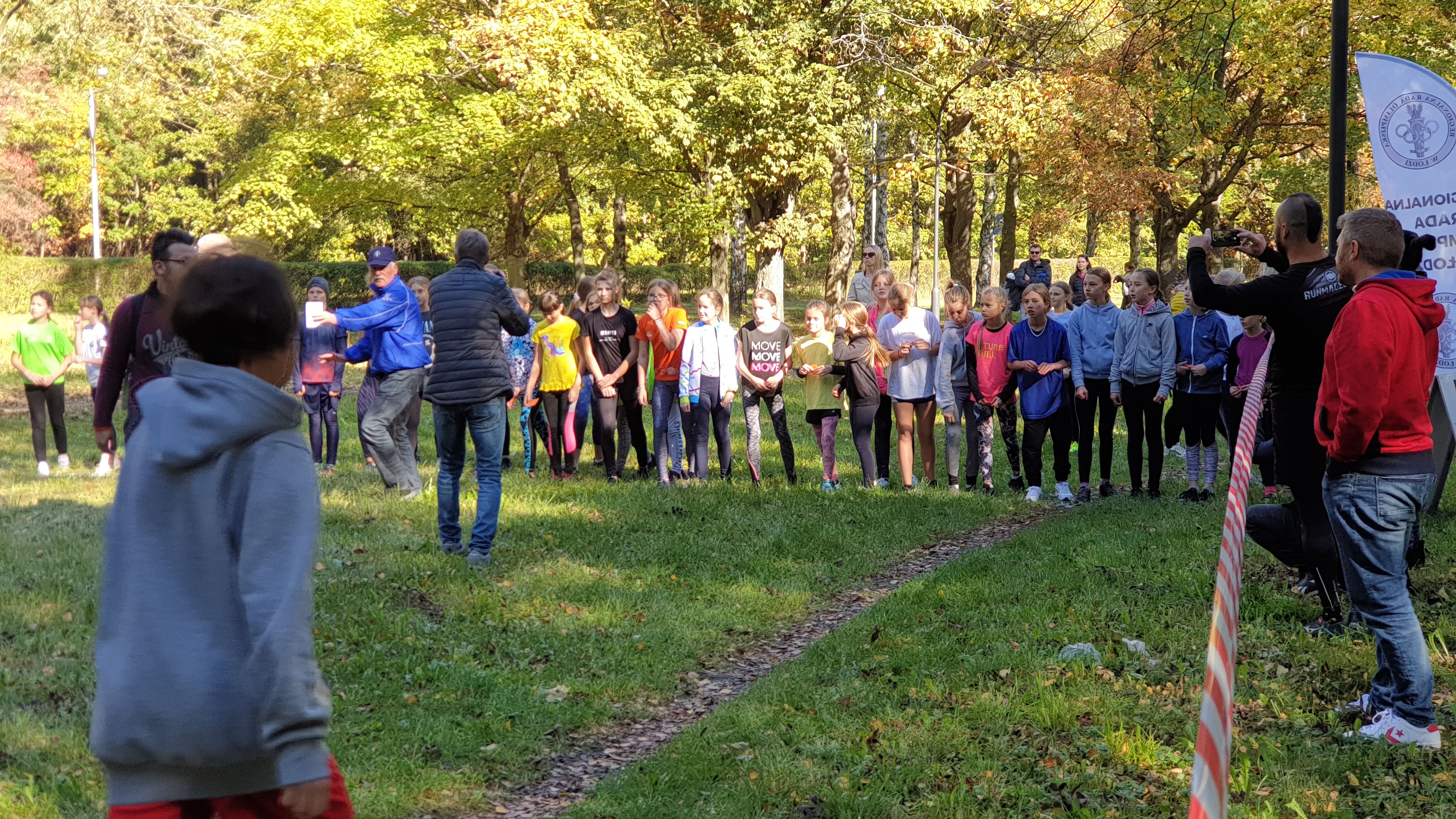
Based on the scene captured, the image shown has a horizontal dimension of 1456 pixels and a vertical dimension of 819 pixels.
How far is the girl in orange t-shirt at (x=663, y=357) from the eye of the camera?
12.8 metres

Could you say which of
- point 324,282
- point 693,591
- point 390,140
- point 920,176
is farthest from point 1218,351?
point 390,140

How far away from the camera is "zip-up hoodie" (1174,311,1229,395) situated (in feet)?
39.2

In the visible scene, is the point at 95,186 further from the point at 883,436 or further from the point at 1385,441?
the point at 1385,441

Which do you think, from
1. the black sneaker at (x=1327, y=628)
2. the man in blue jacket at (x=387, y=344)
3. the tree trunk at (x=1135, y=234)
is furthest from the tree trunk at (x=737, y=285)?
the black sneaker at (x=1327, y=628)

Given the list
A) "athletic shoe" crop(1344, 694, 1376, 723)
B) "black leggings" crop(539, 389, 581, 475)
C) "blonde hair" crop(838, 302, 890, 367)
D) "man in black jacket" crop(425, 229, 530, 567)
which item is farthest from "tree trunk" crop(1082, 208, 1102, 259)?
"athletic shoe" crop(1344, 694, 1376, 723)

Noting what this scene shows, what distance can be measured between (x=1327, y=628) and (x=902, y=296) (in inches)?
253

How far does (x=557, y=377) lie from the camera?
1286 centimetres

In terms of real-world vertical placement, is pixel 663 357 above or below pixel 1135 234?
below

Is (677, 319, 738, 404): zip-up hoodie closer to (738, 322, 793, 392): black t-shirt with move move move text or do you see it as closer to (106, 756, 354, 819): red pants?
(738, 322, 793, 392): black t-shirt with move move move text

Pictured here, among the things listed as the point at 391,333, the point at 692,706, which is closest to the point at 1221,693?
the point at 692,706

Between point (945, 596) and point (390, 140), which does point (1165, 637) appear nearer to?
point (945, 596)

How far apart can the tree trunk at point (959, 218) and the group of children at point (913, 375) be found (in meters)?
18.2

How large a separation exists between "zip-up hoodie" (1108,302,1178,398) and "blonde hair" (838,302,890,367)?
2.28 m

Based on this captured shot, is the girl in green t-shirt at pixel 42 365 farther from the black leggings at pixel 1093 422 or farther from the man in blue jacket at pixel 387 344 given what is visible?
the black leggings at pixel 1093 422
